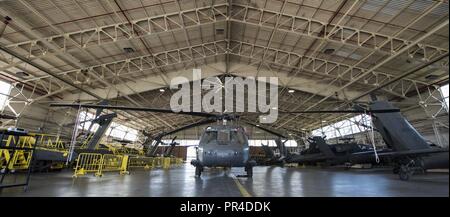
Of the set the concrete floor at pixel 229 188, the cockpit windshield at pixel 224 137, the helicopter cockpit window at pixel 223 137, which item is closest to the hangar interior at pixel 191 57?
the concrete floor at pixel 229 188

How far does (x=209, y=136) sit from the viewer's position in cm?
991

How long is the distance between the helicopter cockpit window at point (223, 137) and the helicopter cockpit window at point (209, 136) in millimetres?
222

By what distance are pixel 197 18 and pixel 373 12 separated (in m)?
11.4

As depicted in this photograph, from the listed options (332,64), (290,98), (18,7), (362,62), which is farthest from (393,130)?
(290,98)

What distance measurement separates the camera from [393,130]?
29.3 feet

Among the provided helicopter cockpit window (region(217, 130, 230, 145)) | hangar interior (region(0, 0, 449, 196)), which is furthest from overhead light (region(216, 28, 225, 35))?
helicopter cockpit window (region(217, 130, 230, 145))

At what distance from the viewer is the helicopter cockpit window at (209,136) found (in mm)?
9777

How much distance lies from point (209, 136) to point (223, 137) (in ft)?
2.24

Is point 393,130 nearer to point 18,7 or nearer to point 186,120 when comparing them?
point 18,7

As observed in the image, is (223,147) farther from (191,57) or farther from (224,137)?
(191,57)

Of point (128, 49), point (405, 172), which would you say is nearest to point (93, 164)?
point (128, 49)

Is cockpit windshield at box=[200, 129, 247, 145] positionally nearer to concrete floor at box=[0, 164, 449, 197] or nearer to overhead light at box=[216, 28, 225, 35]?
concrete floor at box=[0, 164, 449, 197]

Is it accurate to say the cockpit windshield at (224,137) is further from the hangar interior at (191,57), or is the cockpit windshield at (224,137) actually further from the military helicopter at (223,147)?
the hangar interior at (191,57)

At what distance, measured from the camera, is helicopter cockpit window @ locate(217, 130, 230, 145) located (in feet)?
31.2
